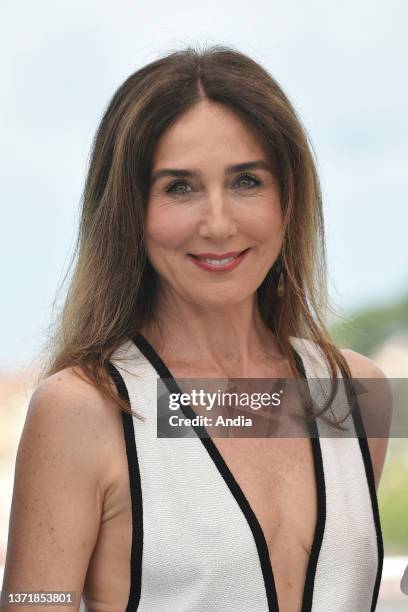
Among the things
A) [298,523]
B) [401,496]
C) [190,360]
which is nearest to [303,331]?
[190,360]

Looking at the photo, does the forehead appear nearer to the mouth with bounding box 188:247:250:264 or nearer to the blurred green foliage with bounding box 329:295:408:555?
the mouth with bounding box 188:247:250:264

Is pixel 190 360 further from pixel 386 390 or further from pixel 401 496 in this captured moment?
pixel 401 496

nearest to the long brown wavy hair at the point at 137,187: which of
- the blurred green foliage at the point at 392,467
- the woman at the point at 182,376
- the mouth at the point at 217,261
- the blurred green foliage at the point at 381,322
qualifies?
the woman at the point at 182,376

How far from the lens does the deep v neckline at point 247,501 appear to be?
1746 millimetres

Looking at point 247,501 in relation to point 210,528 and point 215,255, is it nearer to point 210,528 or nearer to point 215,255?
point 210,528

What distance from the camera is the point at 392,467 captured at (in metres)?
12.8

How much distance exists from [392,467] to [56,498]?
11435 mm

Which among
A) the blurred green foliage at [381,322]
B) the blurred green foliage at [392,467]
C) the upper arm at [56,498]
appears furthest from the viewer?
the blurred green foliage at [381,322]

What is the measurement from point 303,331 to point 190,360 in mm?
278

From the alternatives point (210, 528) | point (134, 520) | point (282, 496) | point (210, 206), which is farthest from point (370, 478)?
point (210, 206)

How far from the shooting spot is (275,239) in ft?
6.11

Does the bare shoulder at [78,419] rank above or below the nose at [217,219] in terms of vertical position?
below

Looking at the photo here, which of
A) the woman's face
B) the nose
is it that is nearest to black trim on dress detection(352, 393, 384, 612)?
the woman's face

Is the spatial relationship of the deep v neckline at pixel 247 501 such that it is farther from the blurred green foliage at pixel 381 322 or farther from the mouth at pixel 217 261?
the blurred green foliage at pixel 381 322
